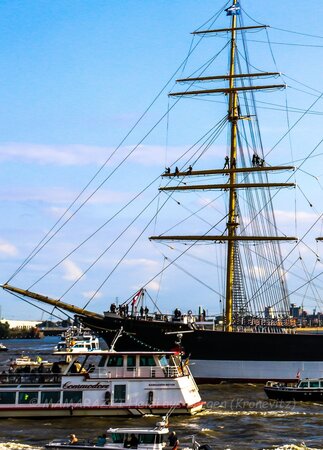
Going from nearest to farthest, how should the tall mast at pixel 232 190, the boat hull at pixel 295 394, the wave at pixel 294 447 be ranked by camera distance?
the wave at pixel 294 447, the boat hull at pixel 295 394, the tall mast at pixel 232 190

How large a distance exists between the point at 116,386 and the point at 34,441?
6914 mm

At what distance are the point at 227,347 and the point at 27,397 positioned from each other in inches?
802

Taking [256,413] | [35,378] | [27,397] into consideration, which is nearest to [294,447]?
[256,413]

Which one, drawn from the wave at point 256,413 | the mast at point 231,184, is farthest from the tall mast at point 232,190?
the wave at point 256,413

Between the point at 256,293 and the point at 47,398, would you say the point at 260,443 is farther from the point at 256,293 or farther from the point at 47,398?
the point at 256,293

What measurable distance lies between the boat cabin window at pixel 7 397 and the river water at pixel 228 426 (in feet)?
3.32

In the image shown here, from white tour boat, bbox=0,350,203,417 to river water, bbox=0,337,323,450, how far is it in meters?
0.61

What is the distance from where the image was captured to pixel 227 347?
56.7 meters

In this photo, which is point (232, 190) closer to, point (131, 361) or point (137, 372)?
point (131, 361)

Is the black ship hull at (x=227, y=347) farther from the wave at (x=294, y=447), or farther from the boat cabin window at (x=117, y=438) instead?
the boat cabin window at (x=117, y=438)

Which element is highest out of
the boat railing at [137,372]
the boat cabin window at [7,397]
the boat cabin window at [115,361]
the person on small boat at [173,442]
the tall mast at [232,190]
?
the tall mast at [232,190]

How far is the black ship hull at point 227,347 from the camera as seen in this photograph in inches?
2213

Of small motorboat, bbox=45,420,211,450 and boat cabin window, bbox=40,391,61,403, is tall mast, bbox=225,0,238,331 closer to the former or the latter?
boat cabin window, bbox=40,391,61,403

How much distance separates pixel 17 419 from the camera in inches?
1563
